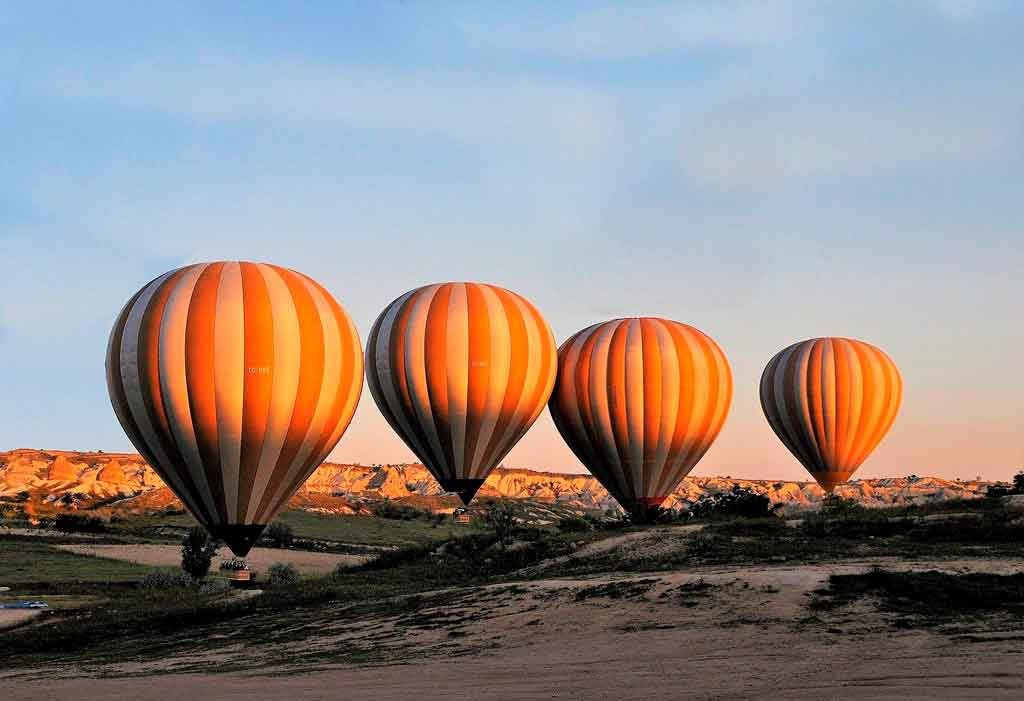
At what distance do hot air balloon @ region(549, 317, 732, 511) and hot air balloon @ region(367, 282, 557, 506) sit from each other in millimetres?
2463

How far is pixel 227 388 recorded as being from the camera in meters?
34.6

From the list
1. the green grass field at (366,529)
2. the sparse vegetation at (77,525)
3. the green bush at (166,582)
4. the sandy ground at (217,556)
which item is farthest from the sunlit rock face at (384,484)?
the green bush at (166,582)

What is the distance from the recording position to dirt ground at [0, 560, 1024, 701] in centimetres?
1619

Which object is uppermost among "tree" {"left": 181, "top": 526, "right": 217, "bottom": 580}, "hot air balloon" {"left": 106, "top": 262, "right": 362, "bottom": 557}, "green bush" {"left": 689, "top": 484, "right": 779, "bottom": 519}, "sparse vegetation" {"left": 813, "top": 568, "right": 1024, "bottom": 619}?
"hot air balloon" {"left": 106, "top": 262, "right": 362, "bottom": 557}

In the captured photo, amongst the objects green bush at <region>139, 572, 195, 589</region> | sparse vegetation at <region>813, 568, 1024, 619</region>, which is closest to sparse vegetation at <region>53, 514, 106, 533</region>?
green bush at <region>139, 572, 195, 589</region>

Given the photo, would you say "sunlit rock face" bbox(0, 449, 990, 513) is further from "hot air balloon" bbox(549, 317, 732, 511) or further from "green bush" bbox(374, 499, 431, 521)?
"hot air balloon" bbox(549, 317, 732, 511)

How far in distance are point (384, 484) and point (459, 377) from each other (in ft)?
420

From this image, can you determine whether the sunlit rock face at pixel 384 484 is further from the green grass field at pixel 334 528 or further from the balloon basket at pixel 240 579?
the balloon basket at pixel 240 579

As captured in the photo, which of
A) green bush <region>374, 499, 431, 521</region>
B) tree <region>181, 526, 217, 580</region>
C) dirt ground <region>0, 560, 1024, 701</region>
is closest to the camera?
dirt ground <region>0, 560, 1024, 701</region>

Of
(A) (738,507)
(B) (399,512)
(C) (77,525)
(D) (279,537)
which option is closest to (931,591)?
(A) (738,507)

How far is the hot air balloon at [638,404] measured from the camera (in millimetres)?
47812

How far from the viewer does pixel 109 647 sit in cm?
2886

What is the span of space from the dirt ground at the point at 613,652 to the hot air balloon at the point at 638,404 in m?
18.7

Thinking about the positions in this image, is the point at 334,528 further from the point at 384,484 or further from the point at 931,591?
the point at 931,591
